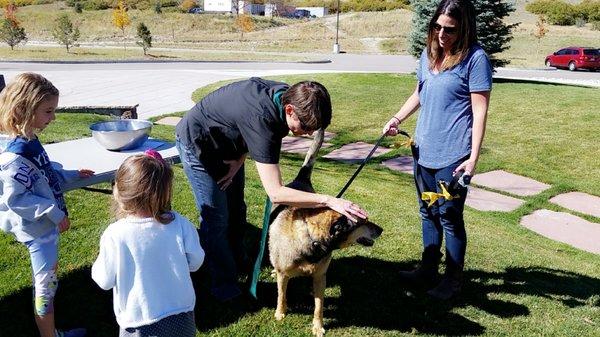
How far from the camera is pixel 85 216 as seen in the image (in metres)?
4.82

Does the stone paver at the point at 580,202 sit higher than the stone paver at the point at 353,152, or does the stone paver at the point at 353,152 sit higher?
the stone paver at the point at 353,152

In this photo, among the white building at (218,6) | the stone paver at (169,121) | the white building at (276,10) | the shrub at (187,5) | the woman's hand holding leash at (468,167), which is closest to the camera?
the woman's hand holding leash at (468,167)

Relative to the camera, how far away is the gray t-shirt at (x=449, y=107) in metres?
3.12

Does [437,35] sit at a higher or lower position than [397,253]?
higher

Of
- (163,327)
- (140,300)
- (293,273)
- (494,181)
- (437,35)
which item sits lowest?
(494,181)

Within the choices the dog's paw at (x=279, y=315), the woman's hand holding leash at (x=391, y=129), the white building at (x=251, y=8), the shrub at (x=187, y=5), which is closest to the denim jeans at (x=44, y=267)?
the dog's paw at (x=279, y=315)

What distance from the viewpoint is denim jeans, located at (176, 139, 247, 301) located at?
3.07m

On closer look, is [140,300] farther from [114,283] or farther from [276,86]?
[276,86]

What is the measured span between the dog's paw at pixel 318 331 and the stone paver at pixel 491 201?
3.81 m

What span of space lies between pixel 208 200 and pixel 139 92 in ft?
44.1

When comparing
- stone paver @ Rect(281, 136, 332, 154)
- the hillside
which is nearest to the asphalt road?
stone paver @ Rect(281, 136, 332, 154)

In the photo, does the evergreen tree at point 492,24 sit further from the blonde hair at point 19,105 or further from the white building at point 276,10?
the white building at point 276,10

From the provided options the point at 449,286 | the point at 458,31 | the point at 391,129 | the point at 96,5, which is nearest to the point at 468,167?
the point at 391,129

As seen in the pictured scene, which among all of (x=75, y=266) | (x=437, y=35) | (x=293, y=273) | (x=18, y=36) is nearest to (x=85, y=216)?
(x=75, y=266)
